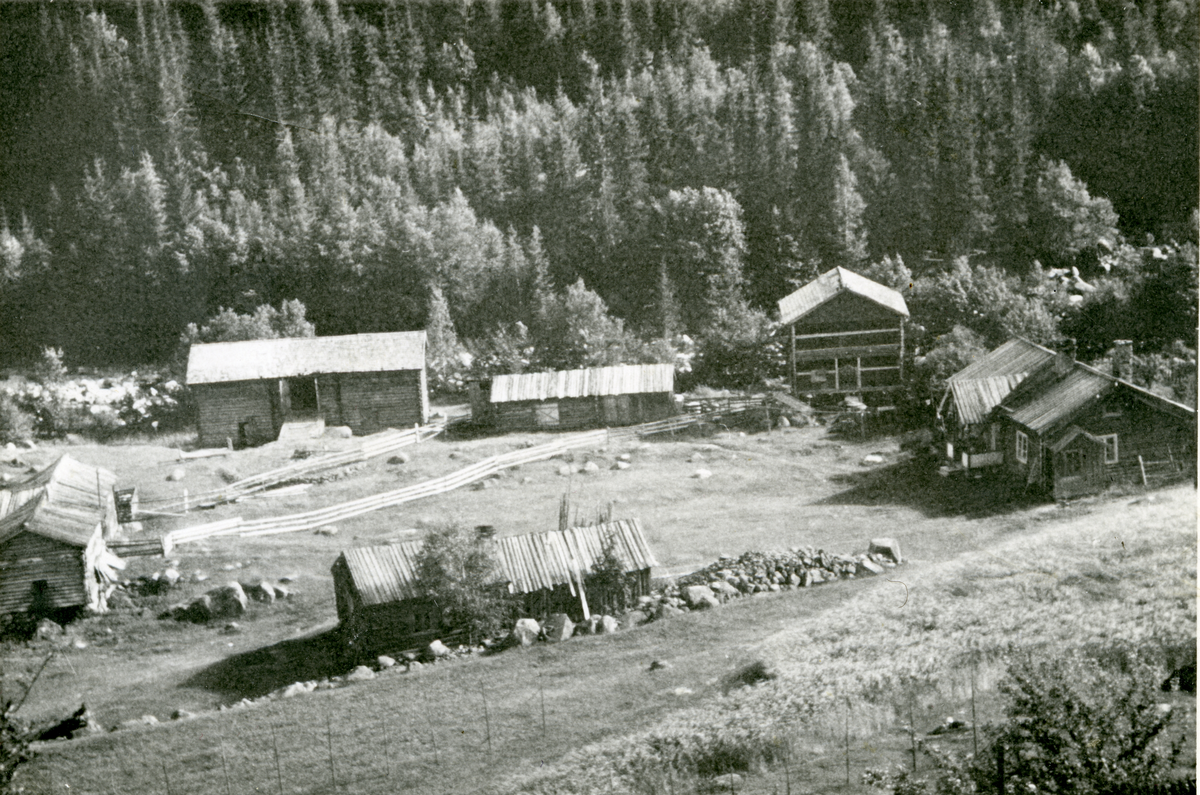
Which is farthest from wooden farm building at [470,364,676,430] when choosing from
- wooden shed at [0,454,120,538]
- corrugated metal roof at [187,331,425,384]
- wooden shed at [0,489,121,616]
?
wooden shed at [0,489,121,616]

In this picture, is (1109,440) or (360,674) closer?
(360,674)

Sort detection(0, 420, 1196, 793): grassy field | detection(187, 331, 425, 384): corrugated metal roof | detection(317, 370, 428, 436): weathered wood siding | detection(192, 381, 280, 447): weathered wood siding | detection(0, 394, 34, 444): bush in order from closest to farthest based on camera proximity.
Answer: detection(0, 420, 1196, 793): grassy field → detection(0, 394, 34, 444): bush → detection(192, 381, 280, 447): weathered wood siding → detection(187, 331, 425, 384): corrugated metal roof → detection(317, 370, 428, 436): weathered wood siding

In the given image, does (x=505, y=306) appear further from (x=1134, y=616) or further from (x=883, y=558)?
(x=1134, y=616)

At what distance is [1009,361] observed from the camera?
38531mm

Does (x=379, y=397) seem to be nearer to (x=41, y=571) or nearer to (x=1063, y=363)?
(x=41, y=571)

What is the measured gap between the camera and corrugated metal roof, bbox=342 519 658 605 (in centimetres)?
2603

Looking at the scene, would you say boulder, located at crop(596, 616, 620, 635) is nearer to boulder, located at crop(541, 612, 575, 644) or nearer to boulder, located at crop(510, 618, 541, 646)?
boulder, located at crop(541, 612, 575, 644)

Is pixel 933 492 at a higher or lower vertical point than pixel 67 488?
lower

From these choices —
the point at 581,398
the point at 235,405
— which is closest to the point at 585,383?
the point at 581,398

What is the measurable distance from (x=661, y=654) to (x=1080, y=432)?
1521 centimetres

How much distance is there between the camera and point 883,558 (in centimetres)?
2838

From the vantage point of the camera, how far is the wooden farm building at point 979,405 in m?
35.7

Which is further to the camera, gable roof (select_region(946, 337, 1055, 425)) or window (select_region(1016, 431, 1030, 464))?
gable roof (select_region(946, 337, 1055, 425))

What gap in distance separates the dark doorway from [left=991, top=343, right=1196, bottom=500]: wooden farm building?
27.3 m
